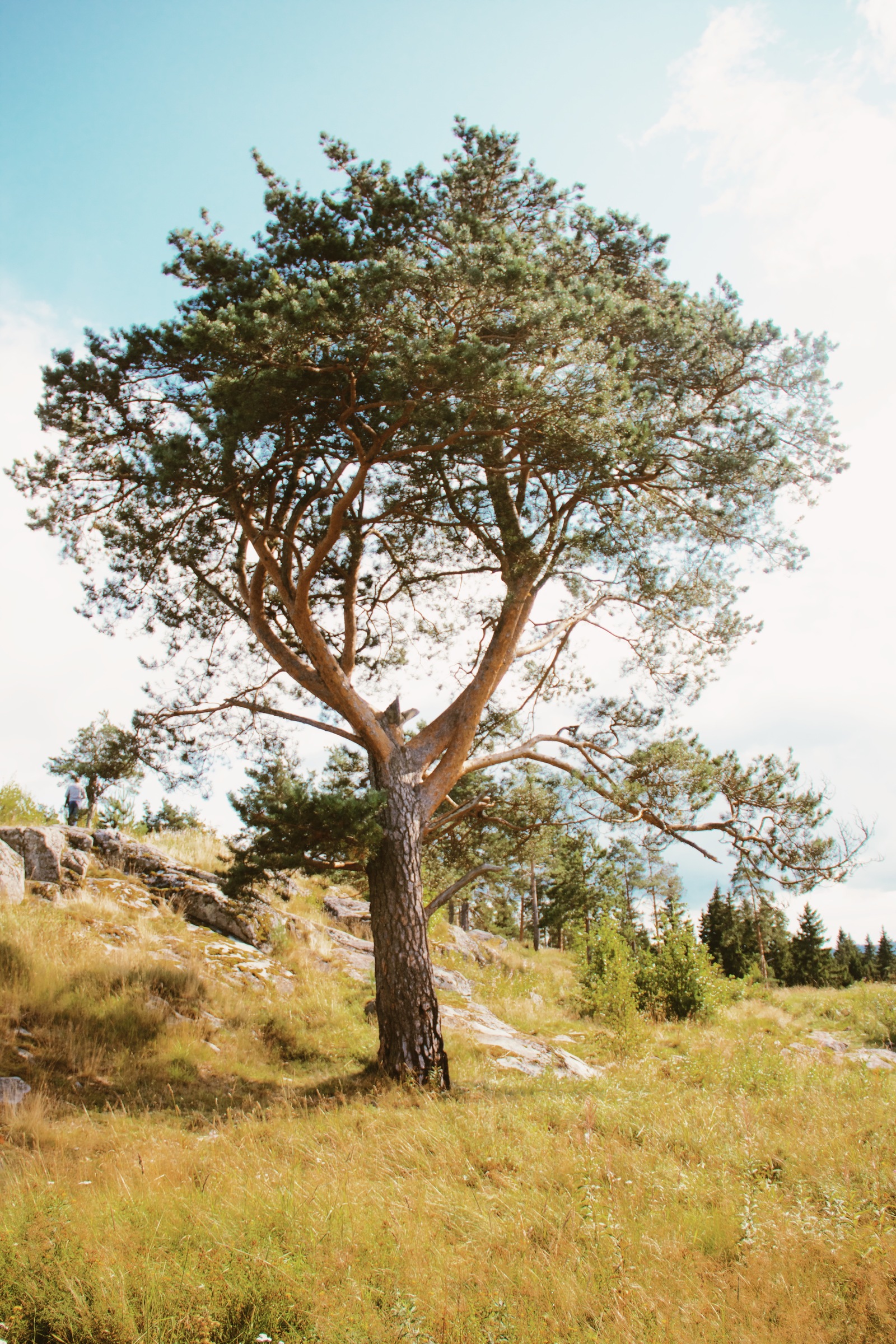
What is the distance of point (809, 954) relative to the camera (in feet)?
149

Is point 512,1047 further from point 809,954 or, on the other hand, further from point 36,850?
point 809,954

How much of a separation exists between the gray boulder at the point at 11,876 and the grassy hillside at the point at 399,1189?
0.95 meters

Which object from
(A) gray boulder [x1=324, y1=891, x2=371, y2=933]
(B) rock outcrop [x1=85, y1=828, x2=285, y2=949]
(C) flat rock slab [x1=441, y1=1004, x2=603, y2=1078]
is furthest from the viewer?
(A) gray boulder [x1=324, y1=891, x2=371, y2=933]

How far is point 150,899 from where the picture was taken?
41.1 ft

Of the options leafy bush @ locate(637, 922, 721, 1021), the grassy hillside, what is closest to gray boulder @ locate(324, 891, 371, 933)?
leafy bush @ locate(637, 922, 721, 1021)

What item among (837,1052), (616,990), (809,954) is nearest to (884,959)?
(809,954)

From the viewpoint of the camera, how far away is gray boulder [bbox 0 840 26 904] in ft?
34.9

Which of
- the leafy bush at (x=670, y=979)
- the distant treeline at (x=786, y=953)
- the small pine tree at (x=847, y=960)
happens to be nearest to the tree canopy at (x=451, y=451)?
the leafy bush at (x=670, y=979)

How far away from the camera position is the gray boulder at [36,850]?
1162cm

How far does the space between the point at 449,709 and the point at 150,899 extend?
679 centimetres

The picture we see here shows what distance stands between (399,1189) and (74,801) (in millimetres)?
14747

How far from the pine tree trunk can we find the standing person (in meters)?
10.7

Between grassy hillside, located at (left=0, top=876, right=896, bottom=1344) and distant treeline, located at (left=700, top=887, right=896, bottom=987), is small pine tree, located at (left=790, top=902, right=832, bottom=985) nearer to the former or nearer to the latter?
distant treeline, located at (left=700, top=887, right=896, bottom=987)

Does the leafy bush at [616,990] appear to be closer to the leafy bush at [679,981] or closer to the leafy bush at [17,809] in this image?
the leafy bush at [679,981]
